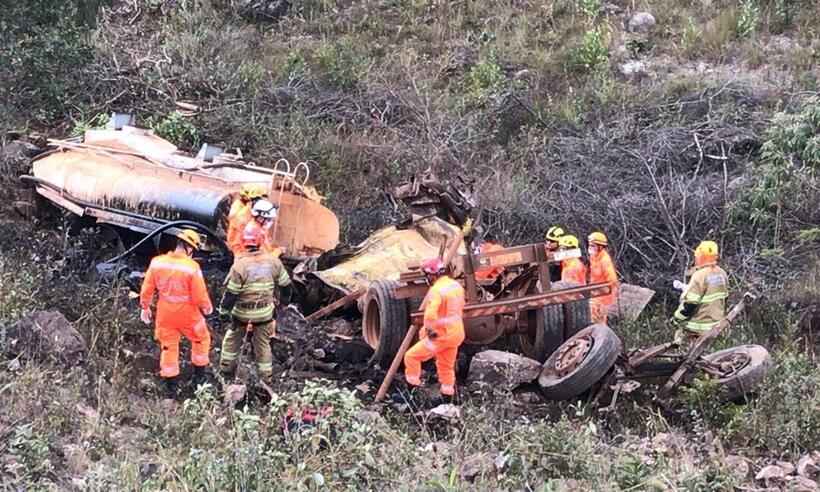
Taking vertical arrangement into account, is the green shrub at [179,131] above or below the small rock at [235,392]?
above

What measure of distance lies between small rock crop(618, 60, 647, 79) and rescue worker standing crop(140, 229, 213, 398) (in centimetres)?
978

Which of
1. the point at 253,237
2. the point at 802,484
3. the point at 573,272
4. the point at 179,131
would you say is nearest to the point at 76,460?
the point at 253,237

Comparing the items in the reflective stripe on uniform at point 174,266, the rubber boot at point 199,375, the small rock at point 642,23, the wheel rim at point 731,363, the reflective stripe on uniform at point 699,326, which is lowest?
the reflective stripe on uniform at point 699,326

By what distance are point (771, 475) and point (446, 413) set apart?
2081 millimetres

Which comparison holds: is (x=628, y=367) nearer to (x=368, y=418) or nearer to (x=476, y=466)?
(x=368, y=418)

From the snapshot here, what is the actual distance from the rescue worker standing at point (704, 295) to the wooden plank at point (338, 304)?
2.88m

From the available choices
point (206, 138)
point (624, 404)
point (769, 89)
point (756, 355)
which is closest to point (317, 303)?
point (624, 404)

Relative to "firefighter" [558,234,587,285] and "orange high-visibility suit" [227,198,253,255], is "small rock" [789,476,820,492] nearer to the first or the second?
"firefighter" [558,234,587,285]

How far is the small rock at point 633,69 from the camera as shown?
14.8 metres

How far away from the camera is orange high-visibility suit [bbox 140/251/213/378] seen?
6.86 m

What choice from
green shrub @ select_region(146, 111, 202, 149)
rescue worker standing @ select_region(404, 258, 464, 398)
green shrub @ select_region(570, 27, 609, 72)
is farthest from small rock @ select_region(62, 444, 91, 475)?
green shrub @ select_region(570, 27, 609, 72)

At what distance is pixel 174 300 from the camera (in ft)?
22.5

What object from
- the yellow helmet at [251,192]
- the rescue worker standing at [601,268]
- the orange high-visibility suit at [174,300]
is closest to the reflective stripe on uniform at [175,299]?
the orange high-visibility suit at [174,300]

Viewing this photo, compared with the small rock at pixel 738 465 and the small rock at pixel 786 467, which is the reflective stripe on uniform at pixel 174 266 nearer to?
the small rock at pixel 738 465
